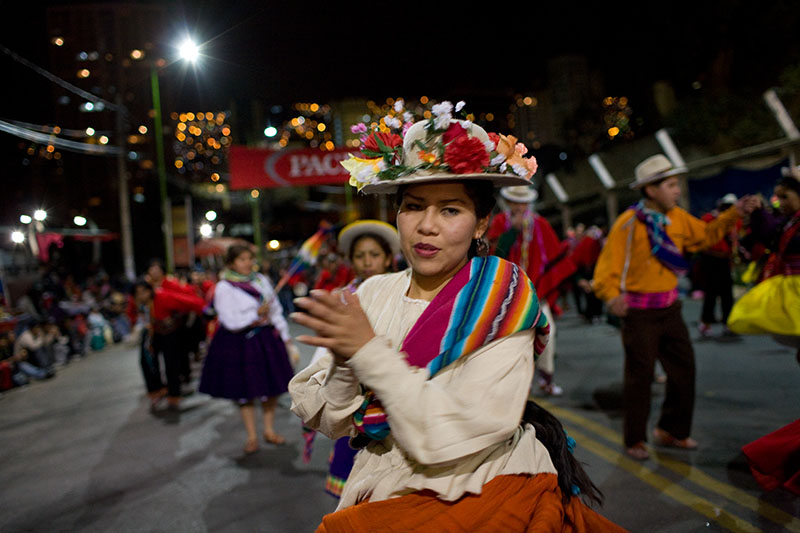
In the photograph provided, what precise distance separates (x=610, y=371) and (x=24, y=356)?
10299 millimetres

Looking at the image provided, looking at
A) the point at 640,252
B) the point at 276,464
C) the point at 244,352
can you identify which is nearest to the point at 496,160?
the point at 640,252

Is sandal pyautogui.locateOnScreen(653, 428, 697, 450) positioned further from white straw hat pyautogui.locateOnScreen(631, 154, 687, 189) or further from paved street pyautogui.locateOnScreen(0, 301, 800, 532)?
white straw hat pyautogui.locateOnScreen(631, 154, 687, 189)

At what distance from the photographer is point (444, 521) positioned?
1.45 metres

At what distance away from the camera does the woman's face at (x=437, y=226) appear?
171 cm

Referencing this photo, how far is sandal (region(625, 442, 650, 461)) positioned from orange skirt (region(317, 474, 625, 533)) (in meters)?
2.99

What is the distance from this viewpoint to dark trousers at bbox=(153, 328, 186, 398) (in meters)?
7.33

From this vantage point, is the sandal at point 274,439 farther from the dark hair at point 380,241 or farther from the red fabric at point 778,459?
the red fabric at point 778,459

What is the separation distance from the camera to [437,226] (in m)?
1.71

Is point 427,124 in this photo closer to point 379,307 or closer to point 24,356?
point 379,307

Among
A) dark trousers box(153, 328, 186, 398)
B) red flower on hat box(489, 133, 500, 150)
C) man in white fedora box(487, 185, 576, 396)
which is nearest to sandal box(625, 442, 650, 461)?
man in white fedora box(487, 185, 576, 396)

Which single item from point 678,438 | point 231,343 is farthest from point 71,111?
point 678,438

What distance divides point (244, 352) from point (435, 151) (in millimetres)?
4236

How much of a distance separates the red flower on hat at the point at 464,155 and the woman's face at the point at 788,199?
3570 mm

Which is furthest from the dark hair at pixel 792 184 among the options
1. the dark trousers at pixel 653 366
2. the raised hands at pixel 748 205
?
the dark trousers at pixel 653 366
